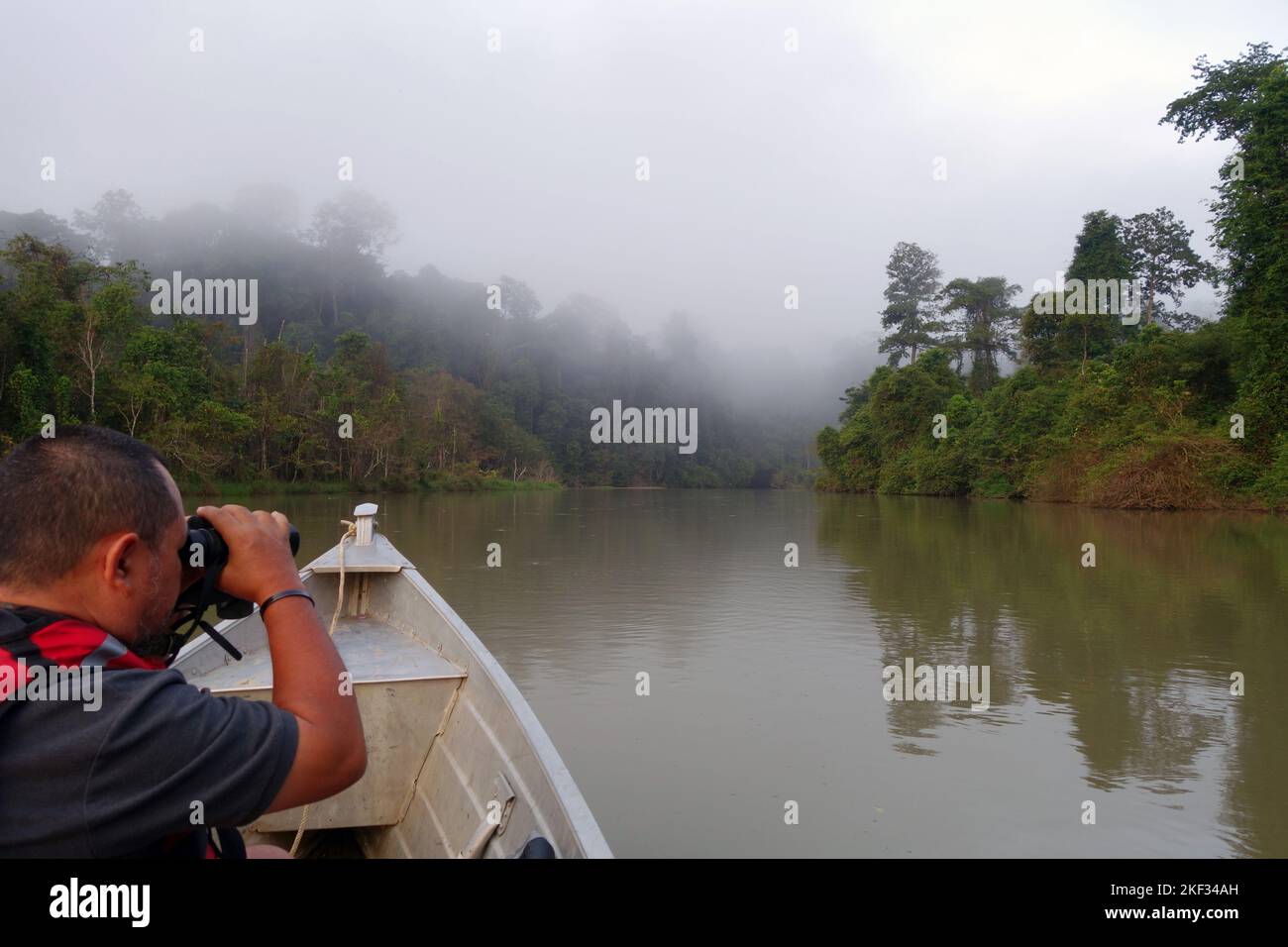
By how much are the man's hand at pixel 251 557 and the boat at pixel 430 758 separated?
0.88 m

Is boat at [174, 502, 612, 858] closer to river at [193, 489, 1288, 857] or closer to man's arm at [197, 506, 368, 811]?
river at [193, 489, 1288, 857]

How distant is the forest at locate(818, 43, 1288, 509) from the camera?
57.3 feet

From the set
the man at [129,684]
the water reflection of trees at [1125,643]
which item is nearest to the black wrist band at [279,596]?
the man at [129,684]

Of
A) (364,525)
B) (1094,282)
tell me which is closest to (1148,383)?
(1094,282)

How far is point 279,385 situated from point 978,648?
2669cm

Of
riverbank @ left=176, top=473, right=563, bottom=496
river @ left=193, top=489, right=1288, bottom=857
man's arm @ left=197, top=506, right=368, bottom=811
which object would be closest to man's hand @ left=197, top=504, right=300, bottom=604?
man's arm @ left=197, top=506, right=368, bottom=811

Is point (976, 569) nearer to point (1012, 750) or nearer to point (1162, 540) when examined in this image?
point (1162, 540)

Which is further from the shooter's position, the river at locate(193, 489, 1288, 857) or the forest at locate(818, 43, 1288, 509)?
Answer: the forest at locate(818, 43, 1288, 509)

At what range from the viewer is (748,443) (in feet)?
261

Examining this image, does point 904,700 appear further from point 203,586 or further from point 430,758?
point 203,586

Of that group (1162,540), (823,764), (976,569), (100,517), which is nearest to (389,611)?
(823,764)

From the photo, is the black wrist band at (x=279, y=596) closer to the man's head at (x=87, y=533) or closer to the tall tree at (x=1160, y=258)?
the man's head at (x=87, y=533)

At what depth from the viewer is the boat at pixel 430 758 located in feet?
6.59
